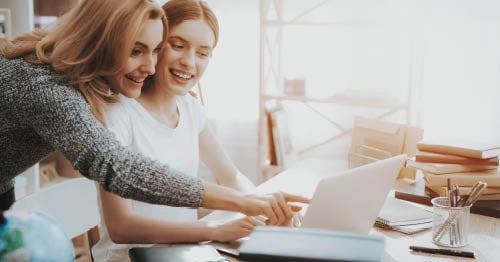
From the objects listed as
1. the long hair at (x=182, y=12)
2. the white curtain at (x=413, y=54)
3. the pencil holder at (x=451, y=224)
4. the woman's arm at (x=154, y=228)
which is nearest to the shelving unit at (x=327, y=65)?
the white curtain at (x=413, y=54)

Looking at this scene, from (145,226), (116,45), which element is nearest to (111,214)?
(145,226)

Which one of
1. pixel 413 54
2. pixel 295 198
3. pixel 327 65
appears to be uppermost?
pixel 413 54

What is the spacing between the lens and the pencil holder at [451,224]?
1310 millimetres

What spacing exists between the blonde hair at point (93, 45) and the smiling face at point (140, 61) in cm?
3

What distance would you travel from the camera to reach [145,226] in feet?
4.59

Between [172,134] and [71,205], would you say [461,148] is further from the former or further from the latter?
[71,205]

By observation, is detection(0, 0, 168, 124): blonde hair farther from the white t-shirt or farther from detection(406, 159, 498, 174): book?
detection(406, 159, 498, 174): book

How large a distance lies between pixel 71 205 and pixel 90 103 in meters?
0.38

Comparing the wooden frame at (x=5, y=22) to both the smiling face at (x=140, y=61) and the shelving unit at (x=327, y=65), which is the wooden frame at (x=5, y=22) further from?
the smiling face at (x=140, y=61)

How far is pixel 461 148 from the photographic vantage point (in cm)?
167

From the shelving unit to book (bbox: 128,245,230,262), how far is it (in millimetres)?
1764

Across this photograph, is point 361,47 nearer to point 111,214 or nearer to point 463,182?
point 463,182

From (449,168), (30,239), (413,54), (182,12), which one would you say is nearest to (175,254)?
(30,239)

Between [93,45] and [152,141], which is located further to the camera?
[152,141]
